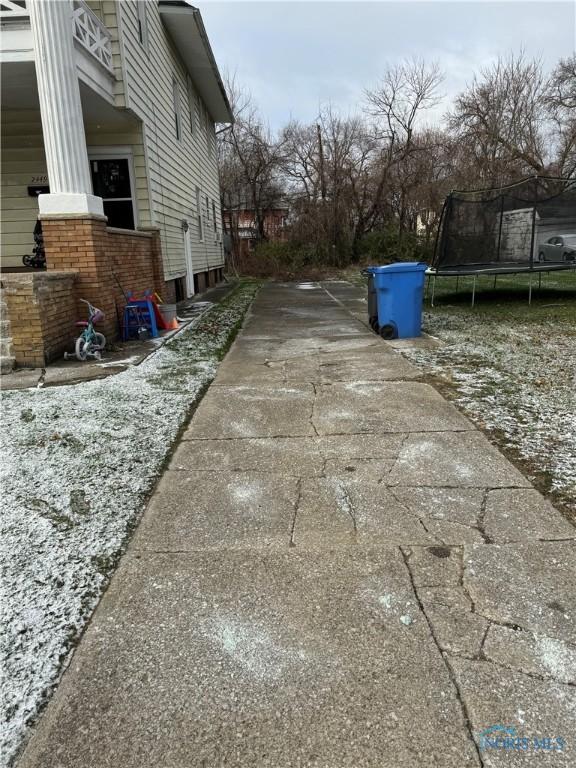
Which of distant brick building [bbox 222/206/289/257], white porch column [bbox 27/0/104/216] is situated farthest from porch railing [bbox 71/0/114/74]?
distant brick building [bbox 222/206/289/257]

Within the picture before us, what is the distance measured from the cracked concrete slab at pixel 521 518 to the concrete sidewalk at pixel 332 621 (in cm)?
1

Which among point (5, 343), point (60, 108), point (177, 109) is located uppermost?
point (177, 109)

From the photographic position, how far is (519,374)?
17.6 feet

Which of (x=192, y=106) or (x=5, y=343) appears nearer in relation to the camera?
(x=5, y=343)

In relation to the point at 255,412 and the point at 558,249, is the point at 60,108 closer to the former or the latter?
the point at 255,412

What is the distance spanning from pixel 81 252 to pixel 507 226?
28.6 ft

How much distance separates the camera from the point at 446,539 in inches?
96.2

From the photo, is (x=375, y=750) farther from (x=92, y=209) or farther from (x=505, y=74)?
(x=505, y=74)

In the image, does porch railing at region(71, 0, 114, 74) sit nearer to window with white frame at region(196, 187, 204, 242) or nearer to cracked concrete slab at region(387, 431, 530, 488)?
cracked concrete slab at region(387, 431, 530, 488)

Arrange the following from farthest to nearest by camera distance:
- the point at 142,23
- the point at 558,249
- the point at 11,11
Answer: the point at 558,249
the point at 142,23
the point at 11,11

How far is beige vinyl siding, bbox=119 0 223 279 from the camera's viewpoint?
8891mm

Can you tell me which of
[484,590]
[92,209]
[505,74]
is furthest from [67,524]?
[505,74]

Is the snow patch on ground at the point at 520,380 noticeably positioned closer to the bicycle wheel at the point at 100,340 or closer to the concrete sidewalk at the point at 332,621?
the concrete sidewalk at the point at 332,621

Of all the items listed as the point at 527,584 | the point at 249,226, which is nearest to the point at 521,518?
the point at 527,584
